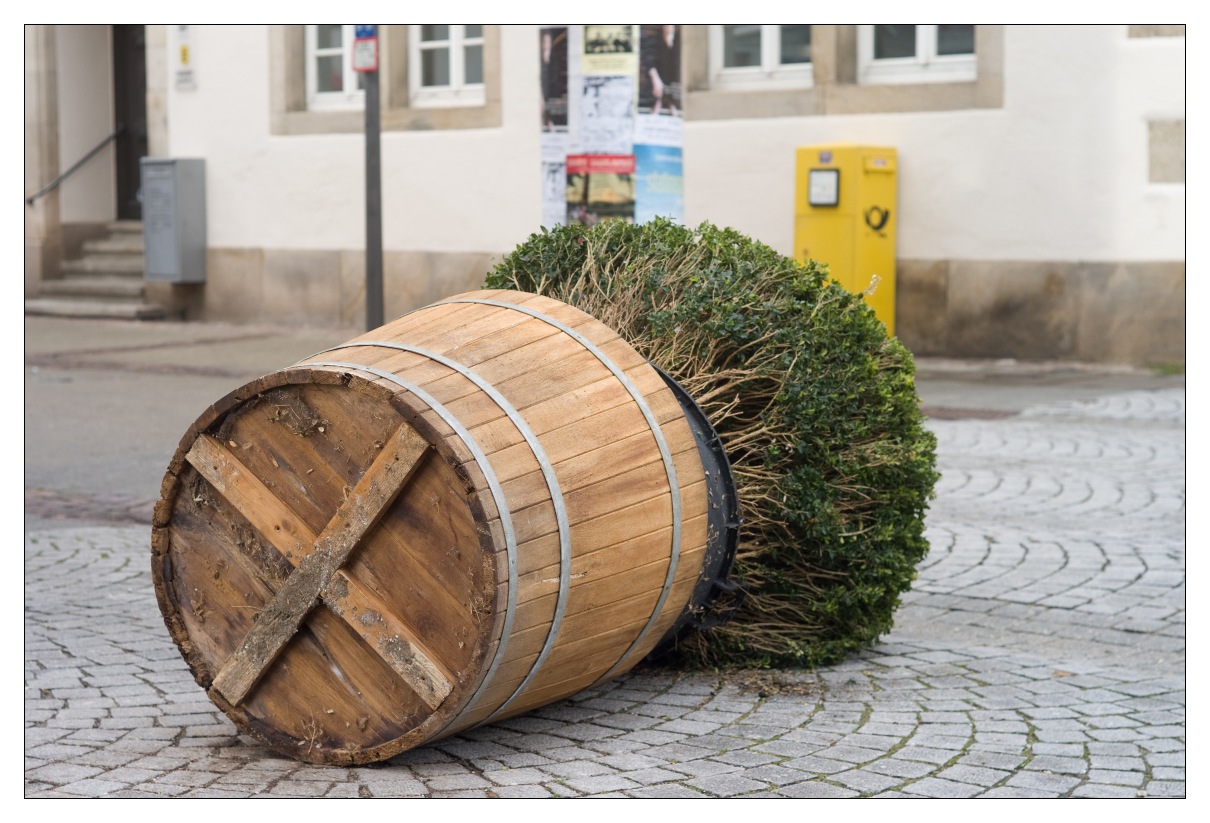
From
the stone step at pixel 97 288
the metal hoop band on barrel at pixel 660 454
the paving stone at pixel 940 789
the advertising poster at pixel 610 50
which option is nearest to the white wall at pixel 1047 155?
the advertising poster at pixel 610 50

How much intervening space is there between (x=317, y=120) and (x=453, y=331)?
13225 millimetres

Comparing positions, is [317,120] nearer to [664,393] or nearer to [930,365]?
[930,365]

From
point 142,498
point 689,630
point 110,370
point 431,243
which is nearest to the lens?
point 689,630

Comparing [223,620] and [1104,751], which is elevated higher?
[223,620]

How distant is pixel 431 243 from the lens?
16281mm

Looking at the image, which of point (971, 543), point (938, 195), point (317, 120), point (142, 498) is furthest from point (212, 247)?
point (971, 543)

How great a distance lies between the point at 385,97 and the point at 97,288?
4354 mm

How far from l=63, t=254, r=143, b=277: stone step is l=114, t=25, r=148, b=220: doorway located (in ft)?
3.42

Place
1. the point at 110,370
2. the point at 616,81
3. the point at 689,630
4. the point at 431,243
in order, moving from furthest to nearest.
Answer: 1. the point at 431,243
2. the point at 110,370
3. the point at 616,81
4. the point at 689,630

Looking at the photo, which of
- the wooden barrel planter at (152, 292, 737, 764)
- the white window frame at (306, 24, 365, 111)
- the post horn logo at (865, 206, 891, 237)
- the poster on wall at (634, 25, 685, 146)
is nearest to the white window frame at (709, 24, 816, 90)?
the post horn logo at (865, 206, 891, 237)

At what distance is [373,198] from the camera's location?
33.1ft

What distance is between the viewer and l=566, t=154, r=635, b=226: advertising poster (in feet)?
27.8

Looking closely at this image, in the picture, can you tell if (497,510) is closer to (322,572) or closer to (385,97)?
(322,572)

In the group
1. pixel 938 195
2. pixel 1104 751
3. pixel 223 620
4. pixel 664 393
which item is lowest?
pixel 1104 751
